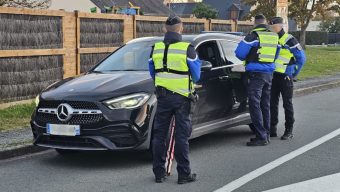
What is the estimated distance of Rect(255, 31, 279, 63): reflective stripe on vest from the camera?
801 cm

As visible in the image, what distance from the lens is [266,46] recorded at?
8.00 metres

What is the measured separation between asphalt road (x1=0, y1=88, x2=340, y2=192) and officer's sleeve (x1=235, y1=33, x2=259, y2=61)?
4.44 feet

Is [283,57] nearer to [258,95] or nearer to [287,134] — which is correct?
[258,95]

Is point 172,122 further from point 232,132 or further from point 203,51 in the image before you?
point 232,132

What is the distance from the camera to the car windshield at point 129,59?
302 inches

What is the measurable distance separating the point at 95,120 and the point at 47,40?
5.56 meters

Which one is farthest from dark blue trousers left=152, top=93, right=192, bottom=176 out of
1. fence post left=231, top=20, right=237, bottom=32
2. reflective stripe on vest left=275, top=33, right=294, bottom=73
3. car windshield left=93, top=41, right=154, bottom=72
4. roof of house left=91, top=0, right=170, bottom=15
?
roof of house left=91, top=0, right=170, bottom=15

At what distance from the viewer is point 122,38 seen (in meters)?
14.1

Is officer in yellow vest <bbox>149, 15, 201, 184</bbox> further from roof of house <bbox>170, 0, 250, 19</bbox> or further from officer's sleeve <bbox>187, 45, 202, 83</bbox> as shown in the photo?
roof of house <bbox>170, 0, 250, 19</bbox>

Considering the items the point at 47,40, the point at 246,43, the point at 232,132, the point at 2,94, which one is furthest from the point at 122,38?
the point at 246,43

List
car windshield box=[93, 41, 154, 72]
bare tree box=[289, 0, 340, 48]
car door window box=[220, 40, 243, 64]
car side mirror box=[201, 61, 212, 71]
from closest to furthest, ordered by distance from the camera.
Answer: car side mirror box=[201, 61, 212, 71]
car windshield box=[93, 41, 154, 72]
car door window box=[220, 40, 243, 64]
bare tree box=[289, 0, 340, 48]

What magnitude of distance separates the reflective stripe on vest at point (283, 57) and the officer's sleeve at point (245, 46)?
77 centimetres

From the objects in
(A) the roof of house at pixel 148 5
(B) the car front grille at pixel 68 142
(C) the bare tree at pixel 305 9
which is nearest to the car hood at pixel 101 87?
(B) the car front grille at pixel 68 142

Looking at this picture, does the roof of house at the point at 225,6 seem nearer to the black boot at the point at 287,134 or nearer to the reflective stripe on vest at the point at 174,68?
the black boot at the point at 287,134
